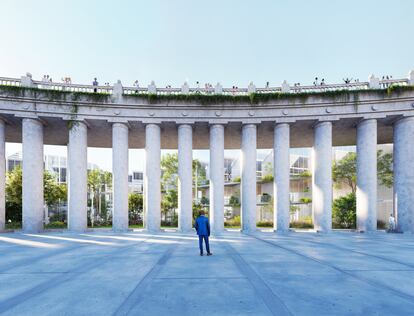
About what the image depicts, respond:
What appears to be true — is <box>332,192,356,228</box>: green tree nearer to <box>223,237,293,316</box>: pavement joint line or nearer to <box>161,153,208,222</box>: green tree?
<box>161,153,208,222</box>: green tree

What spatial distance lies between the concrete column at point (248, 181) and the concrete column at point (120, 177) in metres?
11.4

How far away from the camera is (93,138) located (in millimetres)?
31844

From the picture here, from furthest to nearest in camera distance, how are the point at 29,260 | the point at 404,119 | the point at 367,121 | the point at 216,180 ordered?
1. the point at 216,180
2. the point at 367,121
3. the point at 404,119
4. the point at 29,260

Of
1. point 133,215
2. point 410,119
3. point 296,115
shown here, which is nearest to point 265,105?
point 296,115

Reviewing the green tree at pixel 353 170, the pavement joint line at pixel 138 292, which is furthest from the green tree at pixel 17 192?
the green tree at pixel 353 170

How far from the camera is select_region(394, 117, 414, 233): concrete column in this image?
952 inches

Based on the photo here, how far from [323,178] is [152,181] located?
53.6 feet

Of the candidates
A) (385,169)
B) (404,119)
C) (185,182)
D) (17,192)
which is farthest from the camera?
(17,192)

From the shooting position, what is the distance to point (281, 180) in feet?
84.5

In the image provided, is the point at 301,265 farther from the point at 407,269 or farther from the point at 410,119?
the point at 410,119

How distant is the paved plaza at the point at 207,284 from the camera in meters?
6.06

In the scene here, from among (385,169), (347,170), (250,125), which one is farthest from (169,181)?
(385,169)

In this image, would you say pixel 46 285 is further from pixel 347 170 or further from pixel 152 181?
pixel 347 170

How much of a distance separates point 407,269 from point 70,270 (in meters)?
12.2
